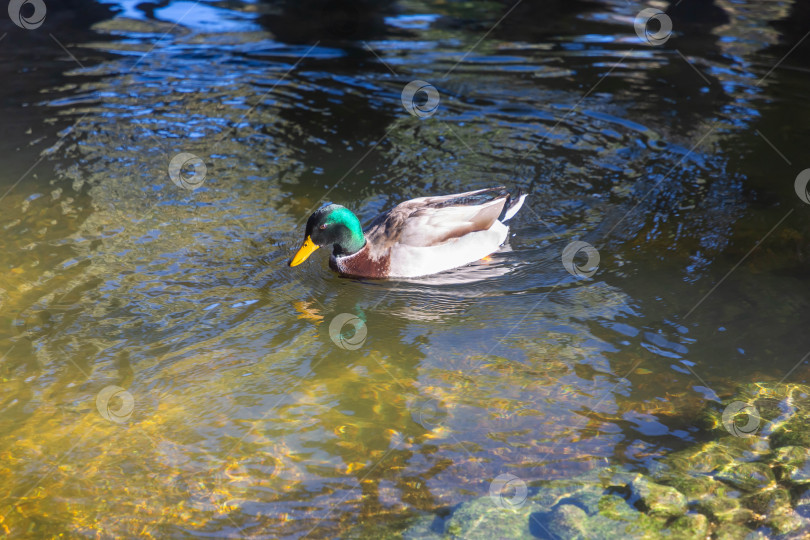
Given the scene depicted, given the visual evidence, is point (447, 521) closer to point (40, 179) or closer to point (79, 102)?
point (40, 179)

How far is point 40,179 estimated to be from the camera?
7.35 meters

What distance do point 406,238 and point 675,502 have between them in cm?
300

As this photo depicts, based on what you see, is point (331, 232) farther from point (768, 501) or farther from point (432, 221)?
point (768, 501)

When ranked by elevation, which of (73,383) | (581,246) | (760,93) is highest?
(73,383)

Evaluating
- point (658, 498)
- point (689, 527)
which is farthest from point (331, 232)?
point (689, 527)

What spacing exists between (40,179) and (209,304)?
9.83 feet

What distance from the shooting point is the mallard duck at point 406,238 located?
6039mm

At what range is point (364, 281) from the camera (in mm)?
6125

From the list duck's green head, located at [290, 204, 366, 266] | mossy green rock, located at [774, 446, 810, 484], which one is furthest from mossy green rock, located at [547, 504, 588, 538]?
duck's green head, located at [290, 204, 366, 266]

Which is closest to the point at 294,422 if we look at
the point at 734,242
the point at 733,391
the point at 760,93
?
the point at 733,391

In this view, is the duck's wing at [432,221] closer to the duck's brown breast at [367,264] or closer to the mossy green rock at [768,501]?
the duck's brown breast at [367,264]

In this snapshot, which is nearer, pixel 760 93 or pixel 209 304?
pixel 209 304

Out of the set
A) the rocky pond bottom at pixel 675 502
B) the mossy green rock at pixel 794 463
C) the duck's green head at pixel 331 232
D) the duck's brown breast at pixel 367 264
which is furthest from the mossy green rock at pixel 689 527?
the duck's green head at pixel 331 232

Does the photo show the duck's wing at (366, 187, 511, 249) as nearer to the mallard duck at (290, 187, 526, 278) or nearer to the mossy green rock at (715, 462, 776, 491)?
the mallard duck at (290, 187, 526, 278)
